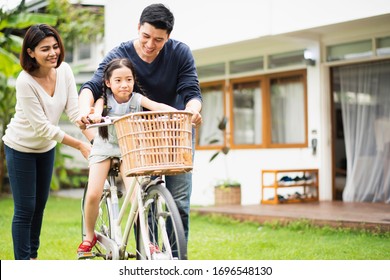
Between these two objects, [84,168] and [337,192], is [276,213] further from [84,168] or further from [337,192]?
[84,168]

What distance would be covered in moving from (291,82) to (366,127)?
1.27 m

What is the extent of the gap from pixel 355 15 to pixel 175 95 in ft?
13.4

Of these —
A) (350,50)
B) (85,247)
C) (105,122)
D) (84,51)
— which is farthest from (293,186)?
(84,51)

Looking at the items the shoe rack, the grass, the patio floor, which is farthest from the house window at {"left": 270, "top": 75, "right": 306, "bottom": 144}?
the grass

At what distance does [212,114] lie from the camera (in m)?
10.2

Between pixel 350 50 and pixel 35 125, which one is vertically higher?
pixel 350 50

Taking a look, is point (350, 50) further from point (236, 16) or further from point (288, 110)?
point (236, 16)

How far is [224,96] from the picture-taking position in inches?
389

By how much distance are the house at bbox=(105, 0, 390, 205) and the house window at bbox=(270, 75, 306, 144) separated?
0.01 metres

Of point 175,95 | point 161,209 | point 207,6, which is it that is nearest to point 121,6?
point 207,6

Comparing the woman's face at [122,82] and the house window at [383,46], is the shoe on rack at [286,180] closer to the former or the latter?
the house window at [383,46]

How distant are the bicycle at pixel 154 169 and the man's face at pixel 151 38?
1.42 feet

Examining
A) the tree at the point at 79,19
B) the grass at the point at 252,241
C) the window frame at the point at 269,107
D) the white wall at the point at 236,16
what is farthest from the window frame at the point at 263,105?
the tree at the point at 79,19

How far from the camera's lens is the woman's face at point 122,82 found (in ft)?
10.7
